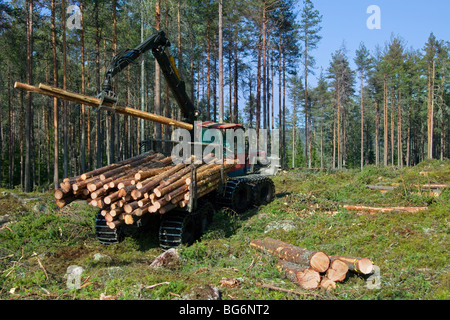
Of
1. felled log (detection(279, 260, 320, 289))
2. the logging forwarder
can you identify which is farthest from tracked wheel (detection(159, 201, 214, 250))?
felled log (detection(279, 260, 320, 289))

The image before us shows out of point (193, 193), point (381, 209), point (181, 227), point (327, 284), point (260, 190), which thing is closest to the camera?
point (327, 284)

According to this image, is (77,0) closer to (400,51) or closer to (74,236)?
(74,236)

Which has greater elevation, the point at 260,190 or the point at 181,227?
the point at 260,190

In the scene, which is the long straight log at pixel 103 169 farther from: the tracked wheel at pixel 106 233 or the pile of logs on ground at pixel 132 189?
the tracked wheel at pixel 106 233

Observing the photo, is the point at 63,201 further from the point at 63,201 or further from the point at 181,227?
the point at 181,227

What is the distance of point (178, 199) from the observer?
7812 millimetres

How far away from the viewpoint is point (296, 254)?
6.26m

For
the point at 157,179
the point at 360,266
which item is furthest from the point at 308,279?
the point at 157,179

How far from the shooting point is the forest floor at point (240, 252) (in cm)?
518

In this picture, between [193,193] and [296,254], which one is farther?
[193,193]

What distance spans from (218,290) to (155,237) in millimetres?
4213

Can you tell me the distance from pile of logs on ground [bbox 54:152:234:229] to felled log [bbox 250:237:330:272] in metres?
2.19

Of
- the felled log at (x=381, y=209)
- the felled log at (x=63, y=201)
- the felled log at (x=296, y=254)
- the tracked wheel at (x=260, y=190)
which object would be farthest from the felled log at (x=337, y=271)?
the felled log at (x=63, y=201)

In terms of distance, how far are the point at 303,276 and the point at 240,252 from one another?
2.03 metres
